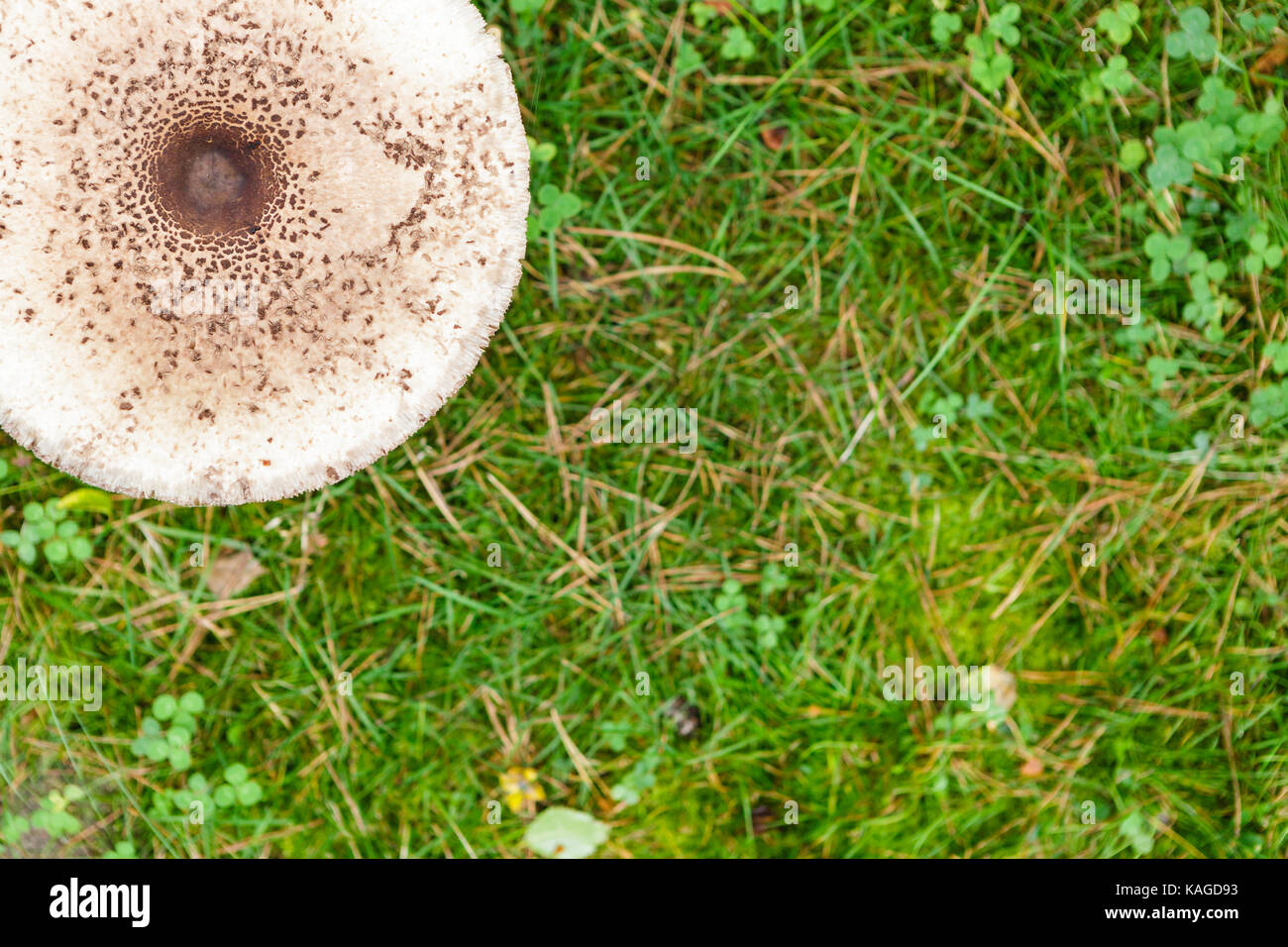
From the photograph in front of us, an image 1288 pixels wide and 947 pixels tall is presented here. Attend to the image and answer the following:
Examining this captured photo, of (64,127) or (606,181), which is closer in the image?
(64,127)

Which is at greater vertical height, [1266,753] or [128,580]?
[128,580]

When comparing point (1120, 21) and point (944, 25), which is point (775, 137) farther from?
point (1120, 21)

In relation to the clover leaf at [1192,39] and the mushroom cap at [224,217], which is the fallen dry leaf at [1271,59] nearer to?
the clover leaf at [1192,39]

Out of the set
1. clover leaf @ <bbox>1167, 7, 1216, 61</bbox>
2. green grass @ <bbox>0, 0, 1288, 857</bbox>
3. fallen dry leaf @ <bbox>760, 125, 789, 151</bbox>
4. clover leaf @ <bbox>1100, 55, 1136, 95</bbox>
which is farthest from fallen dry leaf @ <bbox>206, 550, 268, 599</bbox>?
clover leaf @ <bbox>1167, 7, 1216, 61</bbox>

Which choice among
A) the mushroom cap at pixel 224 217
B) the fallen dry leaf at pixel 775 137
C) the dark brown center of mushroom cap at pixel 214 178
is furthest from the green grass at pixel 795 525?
the dark brown center of mushroom cap at pixel 214 178

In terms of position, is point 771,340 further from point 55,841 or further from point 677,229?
point 55,841
